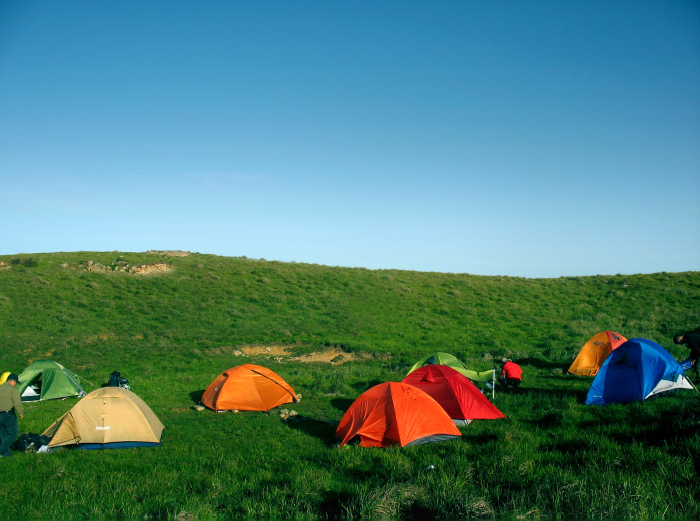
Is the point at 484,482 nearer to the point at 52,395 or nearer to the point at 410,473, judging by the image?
the point at 410,473

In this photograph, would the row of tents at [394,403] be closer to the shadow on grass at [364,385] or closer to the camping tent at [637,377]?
the shadow on grass at [364,385]

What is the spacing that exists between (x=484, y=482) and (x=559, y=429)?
4219 millimetres

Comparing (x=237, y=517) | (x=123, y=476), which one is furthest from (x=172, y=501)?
(x=123, y=476)

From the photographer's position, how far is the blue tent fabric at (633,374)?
14123mm

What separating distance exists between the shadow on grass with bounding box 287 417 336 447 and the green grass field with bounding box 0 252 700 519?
0.23 feet

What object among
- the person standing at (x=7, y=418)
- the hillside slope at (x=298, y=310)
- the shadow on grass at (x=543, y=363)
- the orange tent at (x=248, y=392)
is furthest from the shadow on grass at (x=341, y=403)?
the shadow on grass at (x=543, y=363)

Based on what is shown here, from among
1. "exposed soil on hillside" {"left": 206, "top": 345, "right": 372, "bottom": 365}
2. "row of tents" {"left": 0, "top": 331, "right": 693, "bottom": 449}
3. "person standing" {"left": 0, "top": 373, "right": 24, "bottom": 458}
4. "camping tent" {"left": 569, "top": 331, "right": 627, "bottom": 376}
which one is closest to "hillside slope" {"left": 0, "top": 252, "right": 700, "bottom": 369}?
"exposed soil on hillside" {"left": 206, "top": 345, "right": 372, "bottom": 365}

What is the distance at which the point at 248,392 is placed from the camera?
1762cm

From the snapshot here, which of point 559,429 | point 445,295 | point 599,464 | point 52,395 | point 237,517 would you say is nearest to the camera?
point 237,517

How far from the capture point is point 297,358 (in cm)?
2830

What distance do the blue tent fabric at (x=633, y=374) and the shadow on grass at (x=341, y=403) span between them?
8.60m

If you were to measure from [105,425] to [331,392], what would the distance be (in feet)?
31.2

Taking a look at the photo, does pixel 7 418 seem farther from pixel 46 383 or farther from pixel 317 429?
pixel 46 383

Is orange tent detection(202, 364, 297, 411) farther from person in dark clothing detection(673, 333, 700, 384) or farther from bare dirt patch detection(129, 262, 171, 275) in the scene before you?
bare dirt patch detection(129, 262, 171, 275)
